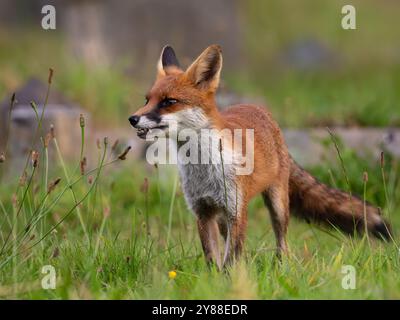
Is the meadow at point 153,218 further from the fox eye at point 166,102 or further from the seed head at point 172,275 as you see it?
the fox eye at point 166,102

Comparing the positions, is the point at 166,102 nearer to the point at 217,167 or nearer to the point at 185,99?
the point at 185,99

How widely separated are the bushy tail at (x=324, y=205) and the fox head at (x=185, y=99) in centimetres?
138

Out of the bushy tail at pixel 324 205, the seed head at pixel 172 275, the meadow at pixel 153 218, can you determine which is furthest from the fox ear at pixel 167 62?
the seed head at pixel 172 275

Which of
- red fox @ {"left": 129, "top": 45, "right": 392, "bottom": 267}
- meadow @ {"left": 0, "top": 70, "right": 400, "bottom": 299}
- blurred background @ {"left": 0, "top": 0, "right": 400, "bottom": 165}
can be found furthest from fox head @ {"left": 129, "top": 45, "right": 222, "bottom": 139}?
blurred background @ {"left": 0, "top": 0, "right": 400, "bottom": 165}

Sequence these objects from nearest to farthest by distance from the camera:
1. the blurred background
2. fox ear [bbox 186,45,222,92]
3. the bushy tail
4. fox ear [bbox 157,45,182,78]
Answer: fox ear [bbox 186,45,222,92] < fox ear [bbox 157,45,182,78] < the bushy tail < the blurred background

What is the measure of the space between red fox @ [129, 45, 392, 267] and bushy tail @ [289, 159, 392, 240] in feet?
0.05

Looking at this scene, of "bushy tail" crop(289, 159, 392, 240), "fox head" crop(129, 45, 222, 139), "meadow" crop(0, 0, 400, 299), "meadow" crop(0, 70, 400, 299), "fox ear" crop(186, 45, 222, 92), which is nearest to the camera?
"meadow" crop(0, 70, 400, 299)

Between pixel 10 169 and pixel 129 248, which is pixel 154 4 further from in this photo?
pixel 129 248

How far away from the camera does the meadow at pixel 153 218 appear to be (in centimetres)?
496

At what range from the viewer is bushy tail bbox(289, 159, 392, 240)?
21.6 feet

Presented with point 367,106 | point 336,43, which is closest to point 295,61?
point 336,43

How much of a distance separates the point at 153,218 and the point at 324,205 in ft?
7.84

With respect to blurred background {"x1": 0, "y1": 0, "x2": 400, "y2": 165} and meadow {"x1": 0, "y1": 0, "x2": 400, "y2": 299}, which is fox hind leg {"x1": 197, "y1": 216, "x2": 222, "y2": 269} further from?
blurred background {"x1": 0, "y1": 0, "x2": 400, "y2": 165}
